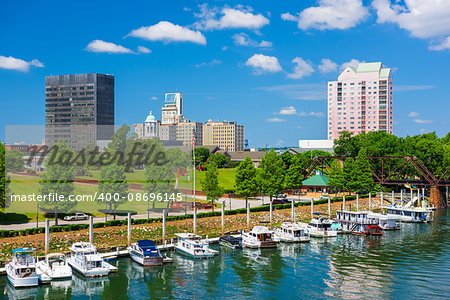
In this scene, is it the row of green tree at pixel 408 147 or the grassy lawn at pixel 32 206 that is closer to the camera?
the grassy lawn at pixel 32 206

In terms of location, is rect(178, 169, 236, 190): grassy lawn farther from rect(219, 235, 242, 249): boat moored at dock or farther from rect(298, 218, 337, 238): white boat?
rect(219, 235, 242, 249): boat moored at dock

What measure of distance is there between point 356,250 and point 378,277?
15295 millimetres

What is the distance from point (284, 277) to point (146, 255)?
18036mm

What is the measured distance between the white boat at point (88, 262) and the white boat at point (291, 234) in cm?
3013

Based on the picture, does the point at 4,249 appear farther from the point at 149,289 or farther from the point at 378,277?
the point at 378,277

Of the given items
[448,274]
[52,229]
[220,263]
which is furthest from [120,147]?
[448,274]

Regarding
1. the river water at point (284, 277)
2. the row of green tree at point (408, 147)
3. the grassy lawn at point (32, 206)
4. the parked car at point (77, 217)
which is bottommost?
the river water at point (284, 277)

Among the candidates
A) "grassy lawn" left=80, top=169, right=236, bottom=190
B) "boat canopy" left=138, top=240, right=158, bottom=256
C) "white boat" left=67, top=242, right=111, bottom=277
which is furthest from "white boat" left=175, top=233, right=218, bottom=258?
"grassy lawn" left=80, top=169, right=236, bottom=190

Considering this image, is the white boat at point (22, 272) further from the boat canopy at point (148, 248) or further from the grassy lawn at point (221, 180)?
the grassy lawn at point (221, 180)

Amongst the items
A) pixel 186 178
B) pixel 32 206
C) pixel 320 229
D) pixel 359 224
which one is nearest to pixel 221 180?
pixel 186 178

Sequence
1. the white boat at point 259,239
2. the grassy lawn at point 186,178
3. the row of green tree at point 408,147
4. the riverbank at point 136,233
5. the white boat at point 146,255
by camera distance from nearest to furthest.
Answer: the white boat at point 146,255 < the riverbank at point 136,233 < the white boat at point 259,239 < the grassy lawn at point 186,178 < the row of green tree at point 408,147

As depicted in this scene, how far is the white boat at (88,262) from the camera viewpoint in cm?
5091

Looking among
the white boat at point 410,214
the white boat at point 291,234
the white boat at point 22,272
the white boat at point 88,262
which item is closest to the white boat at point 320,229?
the white boat at point 291,234

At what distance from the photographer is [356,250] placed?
66.6 m
